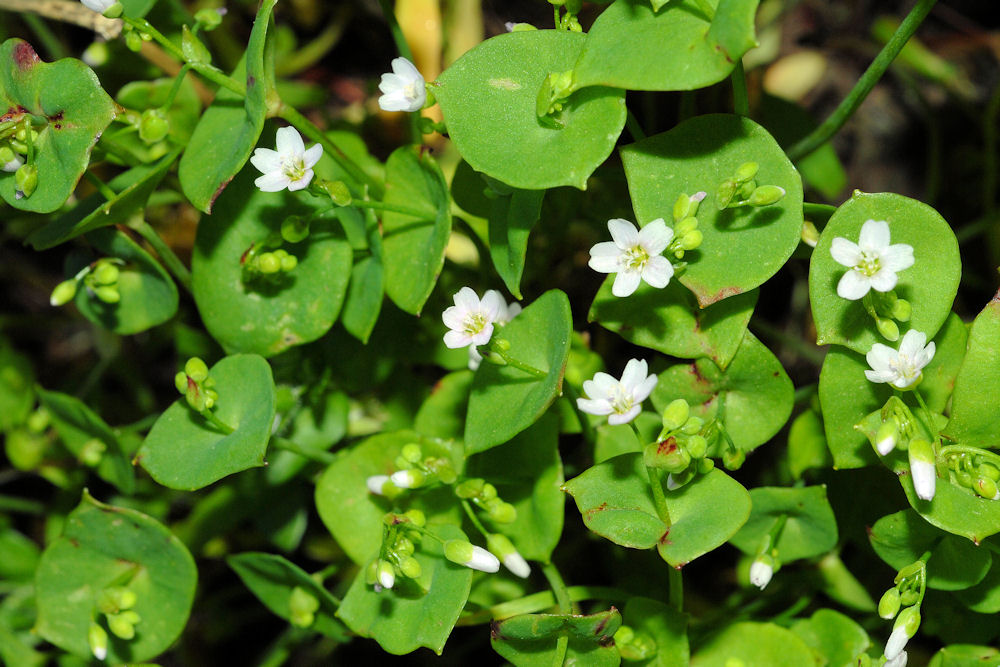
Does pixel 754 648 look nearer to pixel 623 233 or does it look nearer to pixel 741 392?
pixel 741 392

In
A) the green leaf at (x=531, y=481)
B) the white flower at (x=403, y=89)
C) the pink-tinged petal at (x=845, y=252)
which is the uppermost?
the white flower at (x=403, y=89)

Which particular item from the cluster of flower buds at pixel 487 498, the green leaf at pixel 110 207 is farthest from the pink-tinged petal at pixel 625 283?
the green leaf at pixel 110 207

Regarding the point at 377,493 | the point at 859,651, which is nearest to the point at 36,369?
the point at 377,493

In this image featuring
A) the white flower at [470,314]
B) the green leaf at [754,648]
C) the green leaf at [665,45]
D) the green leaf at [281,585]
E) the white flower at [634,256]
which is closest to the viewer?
the green leaf at [665,45]

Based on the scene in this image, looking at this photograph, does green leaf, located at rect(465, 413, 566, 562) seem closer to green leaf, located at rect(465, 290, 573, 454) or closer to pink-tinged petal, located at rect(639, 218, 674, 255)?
green leaf, located at rect(465, 290, 573, 454)

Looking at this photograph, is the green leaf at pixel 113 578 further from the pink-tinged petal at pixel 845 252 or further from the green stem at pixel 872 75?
the green stem at pixel 872 75

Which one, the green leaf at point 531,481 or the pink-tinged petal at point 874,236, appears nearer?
the pink-tinged petal at point 874,236

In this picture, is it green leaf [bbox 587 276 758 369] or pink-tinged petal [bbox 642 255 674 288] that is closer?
pink-tinged petal [bbox 642 255 674 288]

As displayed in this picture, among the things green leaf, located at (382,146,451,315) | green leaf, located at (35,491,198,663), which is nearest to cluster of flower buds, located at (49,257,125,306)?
green leaf, located at (35,491,198,663)
